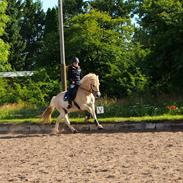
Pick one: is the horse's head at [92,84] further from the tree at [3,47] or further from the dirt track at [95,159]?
the tree at [3,47]

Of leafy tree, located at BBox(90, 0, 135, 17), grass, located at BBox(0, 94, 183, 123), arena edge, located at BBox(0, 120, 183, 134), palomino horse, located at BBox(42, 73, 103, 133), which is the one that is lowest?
arena edge, located at BBox(0, 120, 183, 134)

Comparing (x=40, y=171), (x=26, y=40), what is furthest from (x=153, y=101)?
(x=26, y=40)

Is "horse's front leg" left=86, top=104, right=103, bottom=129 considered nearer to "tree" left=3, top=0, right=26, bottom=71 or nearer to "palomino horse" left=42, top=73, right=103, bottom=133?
"palomino horse" left=42, top=73, right=103, bottom=133

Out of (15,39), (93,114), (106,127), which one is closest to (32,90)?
(106,127)

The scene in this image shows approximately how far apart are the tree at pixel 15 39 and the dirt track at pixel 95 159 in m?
54.2

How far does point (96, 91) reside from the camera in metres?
16.9

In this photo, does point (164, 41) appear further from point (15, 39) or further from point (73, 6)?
point (73, 6)

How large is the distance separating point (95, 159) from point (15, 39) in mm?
60848

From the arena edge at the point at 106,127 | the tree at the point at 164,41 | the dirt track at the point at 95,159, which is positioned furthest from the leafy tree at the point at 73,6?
the dirt track at the point at 95,159

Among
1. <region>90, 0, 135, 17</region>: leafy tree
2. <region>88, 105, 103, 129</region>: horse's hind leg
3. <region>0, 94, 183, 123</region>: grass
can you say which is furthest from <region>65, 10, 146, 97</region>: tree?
<region>90, 0, 135, 17</region>: leafy tree

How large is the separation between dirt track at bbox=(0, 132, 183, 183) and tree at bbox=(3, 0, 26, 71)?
54.2 meters

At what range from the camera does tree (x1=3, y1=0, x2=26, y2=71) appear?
69.1 metres

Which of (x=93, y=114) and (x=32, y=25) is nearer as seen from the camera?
(x=93, y=114)

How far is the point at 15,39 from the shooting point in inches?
2746
